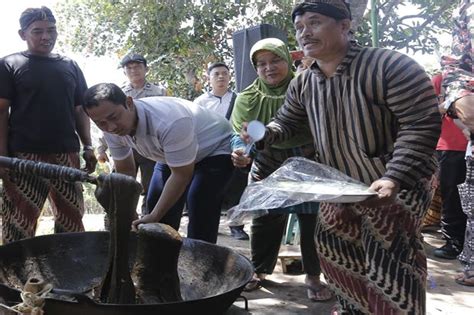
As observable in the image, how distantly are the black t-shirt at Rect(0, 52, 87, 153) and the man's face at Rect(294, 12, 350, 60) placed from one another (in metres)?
1.90

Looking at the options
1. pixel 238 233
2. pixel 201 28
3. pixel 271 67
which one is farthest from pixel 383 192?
pixel 201 28

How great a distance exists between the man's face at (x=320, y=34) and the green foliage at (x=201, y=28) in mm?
5059

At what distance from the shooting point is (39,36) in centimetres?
322

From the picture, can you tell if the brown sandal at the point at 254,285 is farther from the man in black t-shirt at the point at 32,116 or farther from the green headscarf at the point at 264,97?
the man in black t-shirt at the point at 32,116

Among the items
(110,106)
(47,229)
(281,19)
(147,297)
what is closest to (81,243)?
(147,297)

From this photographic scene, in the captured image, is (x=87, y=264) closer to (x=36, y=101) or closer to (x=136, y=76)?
(x=36, y=101)

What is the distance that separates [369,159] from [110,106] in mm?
1178

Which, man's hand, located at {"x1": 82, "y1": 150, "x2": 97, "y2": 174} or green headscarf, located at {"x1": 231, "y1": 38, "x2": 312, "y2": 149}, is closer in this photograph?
green headscarf, located at {"x1": 231, "y1": 38, "x2": 312, "y2": 149}

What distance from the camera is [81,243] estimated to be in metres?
2.39

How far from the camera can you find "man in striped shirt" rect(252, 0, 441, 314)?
6.01 feet

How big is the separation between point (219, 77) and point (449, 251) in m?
2.69

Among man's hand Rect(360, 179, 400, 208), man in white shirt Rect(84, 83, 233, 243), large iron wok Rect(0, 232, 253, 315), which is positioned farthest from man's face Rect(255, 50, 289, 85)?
man's hand Rect(360, 179, 400, 208)

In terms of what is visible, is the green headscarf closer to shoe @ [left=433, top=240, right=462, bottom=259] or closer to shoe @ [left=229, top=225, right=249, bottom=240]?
shoe @ [left=229, top=225, right=249, bottom=240]

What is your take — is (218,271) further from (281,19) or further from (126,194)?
(281,19)
